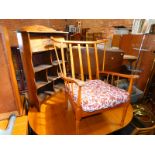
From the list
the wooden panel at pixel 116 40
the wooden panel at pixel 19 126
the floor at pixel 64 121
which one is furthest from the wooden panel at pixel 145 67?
Result: the wooden panel at pixel 19 126

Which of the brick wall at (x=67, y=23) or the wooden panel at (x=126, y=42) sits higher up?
the brick wall at (x=67, y=23)

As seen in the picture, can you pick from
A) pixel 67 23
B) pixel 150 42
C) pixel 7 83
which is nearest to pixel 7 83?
pixel 7 83

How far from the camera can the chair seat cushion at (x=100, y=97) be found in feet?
3.71

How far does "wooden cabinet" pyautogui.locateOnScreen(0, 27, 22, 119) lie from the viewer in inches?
46.2

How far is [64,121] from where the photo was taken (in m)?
1.51

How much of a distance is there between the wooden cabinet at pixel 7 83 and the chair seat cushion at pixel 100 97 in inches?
24.8

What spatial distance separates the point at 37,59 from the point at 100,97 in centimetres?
115

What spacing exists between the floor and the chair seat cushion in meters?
0.36

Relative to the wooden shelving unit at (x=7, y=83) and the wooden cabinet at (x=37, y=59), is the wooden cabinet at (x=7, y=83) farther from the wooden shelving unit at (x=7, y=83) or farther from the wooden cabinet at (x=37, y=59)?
the wooden cabinet at (x=37, y=59)
